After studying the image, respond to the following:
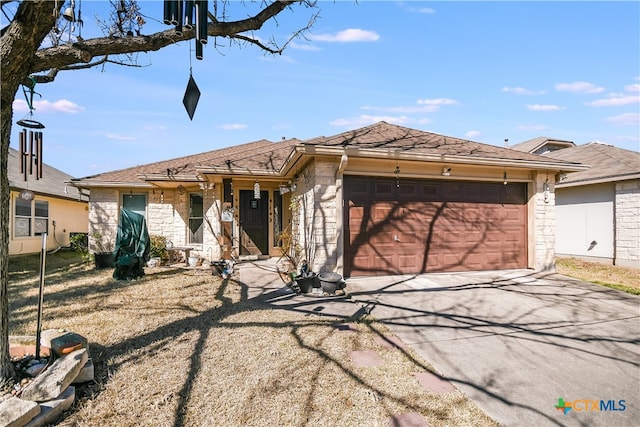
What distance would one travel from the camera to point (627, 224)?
9.15m

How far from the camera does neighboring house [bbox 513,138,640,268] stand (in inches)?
357

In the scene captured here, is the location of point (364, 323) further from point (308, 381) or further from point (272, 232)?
point (272, 232)

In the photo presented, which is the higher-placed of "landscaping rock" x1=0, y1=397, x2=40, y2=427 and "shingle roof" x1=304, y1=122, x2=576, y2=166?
"shingle roof" x1=304, y1=122, x2=576, y2=166

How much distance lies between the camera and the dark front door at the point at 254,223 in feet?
33.4

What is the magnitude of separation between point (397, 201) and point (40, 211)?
48.9 ft

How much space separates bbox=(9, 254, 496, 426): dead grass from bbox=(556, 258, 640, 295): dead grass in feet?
20.8

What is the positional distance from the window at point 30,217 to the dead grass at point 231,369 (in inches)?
350

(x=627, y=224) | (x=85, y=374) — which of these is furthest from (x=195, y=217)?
(x=627, y=224)

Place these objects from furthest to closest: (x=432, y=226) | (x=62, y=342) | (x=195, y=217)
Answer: (x=195, y=217)
(x=432, y=226)
(x=62, y=342)

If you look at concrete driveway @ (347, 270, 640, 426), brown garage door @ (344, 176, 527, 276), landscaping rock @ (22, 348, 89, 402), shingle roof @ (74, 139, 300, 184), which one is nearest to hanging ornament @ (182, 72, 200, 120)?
landscaping rock @ (22, 348, 89, 402)

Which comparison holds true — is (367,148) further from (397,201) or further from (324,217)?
(324,217)

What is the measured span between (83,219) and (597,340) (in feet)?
68.4

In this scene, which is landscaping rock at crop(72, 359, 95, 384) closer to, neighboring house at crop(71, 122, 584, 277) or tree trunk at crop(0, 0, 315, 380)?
tree trunk at crop(0, 0, 315, 380)

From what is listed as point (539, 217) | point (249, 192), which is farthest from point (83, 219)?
point (539, 217)
